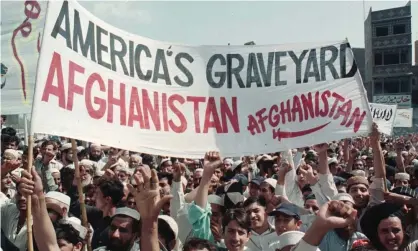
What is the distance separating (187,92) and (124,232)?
1.45 meters

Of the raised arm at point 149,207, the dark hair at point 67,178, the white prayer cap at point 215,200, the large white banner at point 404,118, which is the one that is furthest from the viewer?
the large white banner at point 404,118

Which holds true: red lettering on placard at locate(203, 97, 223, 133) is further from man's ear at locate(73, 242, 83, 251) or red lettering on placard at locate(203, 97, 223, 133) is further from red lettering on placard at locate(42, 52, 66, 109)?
man's ear at locate(73, 242, 83, 251)

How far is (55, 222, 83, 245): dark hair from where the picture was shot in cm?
351

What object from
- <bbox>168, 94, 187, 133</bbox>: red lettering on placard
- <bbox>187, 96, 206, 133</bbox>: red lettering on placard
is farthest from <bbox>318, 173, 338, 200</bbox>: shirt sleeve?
<bbox>168, 94, 187, 133</bbox>: red lettering on placard

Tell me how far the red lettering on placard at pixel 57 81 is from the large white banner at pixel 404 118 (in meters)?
18.0

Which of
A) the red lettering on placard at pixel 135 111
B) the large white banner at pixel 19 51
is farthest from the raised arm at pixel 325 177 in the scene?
the large white banner at pixel 19 51

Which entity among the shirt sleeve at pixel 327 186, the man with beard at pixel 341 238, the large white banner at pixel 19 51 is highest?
the large white banner at pixel 19 51

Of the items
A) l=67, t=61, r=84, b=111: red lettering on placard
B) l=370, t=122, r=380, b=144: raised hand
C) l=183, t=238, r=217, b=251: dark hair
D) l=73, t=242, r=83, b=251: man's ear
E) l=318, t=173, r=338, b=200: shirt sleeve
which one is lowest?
l=73, t=242, r=83, b=251: man's ear

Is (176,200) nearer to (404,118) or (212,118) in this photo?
(212,118)

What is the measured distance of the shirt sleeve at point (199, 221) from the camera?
418cm

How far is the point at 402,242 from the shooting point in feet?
11.2

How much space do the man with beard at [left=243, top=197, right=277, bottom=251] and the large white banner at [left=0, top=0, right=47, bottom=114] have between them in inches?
123

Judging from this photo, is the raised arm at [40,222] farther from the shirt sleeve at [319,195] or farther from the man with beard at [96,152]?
the man with beard at [96,152]

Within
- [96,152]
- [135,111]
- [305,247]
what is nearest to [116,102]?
[135,111]
